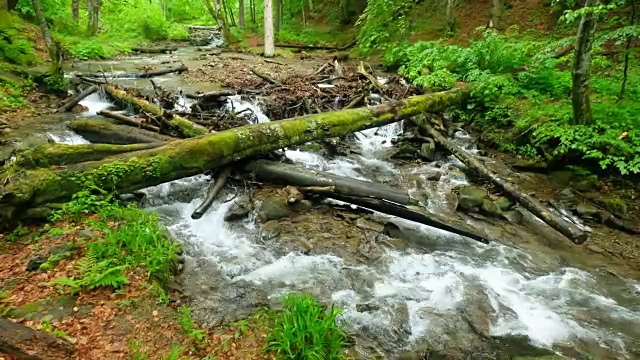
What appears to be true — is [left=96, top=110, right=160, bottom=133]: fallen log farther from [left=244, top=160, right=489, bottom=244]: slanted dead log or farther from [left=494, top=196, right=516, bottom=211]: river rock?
[left=494, top=196, right=516, bottom=211]: river rock

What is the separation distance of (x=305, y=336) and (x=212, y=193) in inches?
130

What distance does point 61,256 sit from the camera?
423 centimetres

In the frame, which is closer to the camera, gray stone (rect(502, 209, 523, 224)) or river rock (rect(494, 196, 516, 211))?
gray stone (rect(502, 209, 523, 224))

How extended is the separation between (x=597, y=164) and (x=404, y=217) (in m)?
4.66

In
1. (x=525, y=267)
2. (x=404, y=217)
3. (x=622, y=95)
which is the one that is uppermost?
(x=622, y=95)

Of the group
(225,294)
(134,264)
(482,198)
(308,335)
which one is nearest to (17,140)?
(134,264)

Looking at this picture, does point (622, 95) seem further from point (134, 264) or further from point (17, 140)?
point (17, 140)

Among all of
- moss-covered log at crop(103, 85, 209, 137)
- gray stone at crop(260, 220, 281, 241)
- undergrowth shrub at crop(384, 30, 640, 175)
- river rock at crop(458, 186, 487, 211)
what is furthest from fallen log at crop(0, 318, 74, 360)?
undergrowth shrub at crop(384, 30, 640, 175)

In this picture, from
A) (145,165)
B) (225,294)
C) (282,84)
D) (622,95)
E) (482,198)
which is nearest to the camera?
(225,294)

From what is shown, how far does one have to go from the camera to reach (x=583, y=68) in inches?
290

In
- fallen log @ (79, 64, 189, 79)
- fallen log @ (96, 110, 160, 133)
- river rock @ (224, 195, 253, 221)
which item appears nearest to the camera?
river rock @ (224, 195, 253, 221)

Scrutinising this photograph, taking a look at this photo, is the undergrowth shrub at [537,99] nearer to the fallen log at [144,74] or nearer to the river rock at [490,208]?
the river rock at [490,208]

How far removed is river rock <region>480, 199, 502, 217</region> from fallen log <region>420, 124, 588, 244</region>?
14.6 inches

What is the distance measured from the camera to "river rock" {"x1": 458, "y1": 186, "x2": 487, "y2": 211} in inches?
281
